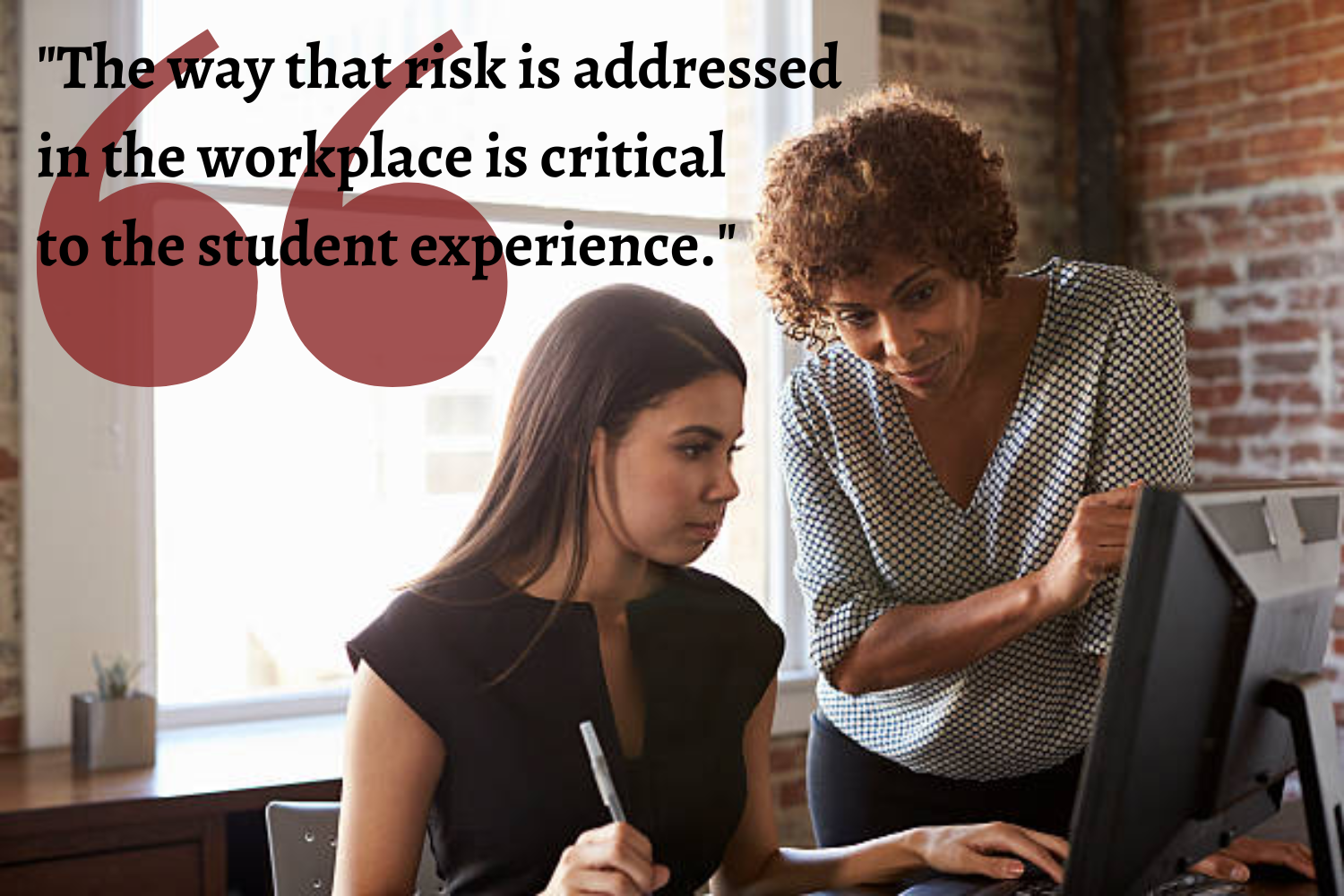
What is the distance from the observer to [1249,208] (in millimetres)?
3979

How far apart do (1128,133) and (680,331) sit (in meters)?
2.94

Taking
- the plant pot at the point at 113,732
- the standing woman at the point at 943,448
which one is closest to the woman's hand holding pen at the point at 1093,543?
the standing woman at the point at 943,448

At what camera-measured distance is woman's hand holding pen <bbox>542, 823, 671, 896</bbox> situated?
133 cm

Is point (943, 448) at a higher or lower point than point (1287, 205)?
lower

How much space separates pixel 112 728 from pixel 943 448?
1539 millimetres

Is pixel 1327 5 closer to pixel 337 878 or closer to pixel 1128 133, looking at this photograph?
pixel 1128 133

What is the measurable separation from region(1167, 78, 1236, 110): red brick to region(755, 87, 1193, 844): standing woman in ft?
7.27

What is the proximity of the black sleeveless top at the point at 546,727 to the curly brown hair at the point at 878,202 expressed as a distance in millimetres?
424

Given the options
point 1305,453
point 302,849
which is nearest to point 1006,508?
point 302,849

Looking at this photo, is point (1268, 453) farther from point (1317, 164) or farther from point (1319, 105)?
point (1319, 105)

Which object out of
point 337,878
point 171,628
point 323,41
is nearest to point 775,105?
point 323,41

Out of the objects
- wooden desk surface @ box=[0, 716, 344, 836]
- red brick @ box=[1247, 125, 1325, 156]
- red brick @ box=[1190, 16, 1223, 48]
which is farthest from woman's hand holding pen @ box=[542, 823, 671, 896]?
red brick @ box=[1190, 16, 1223, 48]

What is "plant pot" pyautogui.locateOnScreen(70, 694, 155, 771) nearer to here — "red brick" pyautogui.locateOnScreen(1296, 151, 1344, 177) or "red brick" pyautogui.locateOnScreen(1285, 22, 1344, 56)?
"red brick" pyautogui.locateOnScreen(1296, 151, 1344, 177)

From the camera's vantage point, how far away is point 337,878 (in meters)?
1.57
